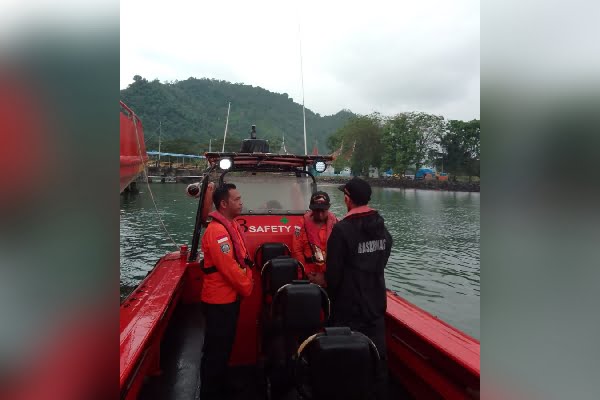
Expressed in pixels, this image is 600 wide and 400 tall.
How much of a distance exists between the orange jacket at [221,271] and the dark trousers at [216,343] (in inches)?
2.6

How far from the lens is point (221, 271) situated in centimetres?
250

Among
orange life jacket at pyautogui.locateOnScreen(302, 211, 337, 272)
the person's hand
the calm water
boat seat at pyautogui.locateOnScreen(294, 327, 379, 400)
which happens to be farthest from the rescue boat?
the calm water

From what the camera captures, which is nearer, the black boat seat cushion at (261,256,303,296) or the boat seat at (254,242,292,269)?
the black boat seat cushion at (261,256,303,296)

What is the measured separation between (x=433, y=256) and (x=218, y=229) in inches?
528

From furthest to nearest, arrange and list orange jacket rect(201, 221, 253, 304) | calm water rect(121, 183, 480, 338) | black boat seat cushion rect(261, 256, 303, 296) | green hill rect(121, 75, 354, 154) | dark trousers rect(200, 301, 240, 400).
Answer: green hill rect(121, 75, 354, 154) → calm water rect(121, 183, 480, 338) → black boat seat cushion rect(261, 256, 303, 296) → dark trousers rect(200, 301, 240, 400) → orange jacket rect(201, 221, 253, 304)

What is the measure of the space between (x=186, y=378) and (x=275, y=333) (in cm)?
108

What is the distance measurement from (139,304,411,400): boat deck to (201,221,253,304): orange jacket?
3.11 feet

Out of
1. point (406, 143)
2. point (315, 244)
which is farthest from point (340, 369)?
point (406, 143)

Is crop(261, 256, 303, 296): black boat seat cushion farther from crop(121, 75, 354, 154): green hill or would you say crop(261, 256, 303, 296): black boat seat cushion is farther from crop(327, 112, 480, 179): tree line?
crop(121, 75, 354, 154): green hill

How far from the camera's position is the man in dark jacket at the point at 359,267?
227cm

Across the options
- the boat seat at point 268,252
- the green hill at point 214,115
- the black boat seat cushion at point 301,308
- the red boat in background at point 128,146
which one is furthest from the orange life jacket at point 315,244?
the green hill at point 214,115

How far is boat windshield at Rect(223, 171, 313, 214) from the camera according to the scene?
13.0 ft
